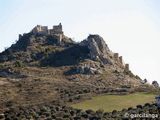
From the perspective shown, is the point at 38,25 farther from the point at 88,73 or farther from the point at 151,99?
the point at 151,99

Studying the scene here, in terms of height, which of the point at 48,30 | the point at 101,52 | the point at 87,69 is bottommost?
the point at 87,69

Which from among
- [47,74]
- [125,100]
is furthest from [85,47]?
[125,100]

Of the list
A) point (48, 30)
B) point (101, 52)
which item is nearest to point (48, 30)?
point (48, 30)

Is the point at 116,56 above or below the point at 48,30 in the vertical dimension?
below

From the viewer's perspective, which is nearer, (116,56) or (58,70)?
(58,70)

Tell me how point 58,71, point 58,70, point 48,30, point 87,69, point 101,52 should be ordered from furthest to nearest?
point 48,30, point 101,52, point 58,70, point 58,71, point 87,69

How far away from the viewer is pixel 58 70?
145375mm

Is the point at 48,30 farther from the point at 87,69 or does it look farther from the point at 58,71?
the point at 87,69

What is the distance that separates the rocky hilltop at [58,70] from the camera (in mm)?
120750

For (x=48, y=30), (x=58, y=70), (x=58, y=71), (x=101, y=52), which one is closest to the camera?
(x=58, y=71)

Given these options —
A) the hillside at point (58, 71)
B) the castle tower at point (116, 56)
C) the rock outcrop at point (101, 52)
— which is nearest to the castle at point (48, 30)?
the hillside at point (58, 71)

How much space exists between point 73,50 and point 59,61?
430 inches

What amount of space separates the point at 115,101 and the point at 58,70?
4218 centimetres

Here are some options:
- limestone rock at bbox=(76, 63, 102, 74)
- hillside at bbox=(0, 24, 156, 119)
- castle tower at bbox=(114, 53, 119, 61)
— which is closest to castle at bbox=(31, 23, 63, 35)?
hillside at bbox=(0, 24, 156, 119)
